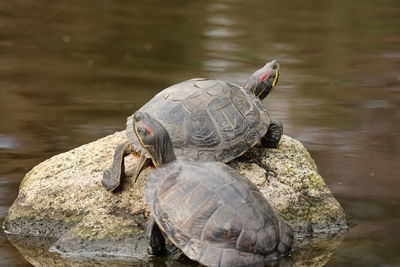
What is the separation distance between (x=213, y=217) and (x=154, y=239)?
521 mm

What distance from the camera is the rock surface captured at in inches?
209

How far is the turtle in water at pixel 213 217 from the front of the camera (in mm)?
4727

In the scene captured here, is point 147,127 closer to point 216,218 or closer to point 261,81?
point 216,218

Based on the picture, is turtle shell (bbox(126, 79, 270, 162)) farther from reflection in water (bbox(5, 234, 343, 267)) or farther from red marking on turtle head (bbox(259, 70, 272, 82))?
reflection in water (bbox(5, 234, 343, 267))

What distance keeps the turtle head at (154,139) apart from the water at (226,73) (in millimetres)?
1252

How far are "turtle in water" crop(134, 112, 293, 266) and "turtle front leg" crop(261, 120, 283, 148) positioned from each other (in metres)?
1.03

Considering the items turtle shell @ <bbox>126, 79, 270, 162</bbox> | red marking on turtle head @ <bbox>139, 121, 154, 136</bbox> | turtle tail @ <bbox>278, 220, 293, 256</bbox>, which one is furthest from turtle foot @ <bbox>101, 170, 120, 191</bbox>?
turtle tail @ <bbox>278, 220, 293, 256</bbox>

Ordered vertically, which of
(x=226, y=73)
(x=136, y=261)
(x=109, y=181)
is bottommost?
(x=226, y=73)

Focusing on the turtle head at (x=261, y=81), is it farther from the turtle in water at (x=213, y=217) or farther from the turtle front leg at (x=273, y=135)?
the turtle in water at (x=213, y=217)

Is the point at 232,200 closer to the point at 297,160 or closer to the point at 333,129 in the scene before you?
the point at 297,160

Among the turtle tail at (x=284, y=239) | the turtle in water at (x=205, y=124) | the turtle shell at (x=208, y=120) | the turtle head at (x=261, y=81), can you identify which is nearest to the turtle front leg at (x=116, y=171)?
the turtle in water at (x=205, y=124)

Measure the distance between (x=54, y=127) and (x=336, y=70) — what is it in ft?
16.9

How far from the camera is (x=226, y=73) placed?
11.5 m

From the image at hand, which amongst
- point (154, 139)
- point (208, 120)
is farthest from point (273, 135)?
point (154, 139)
